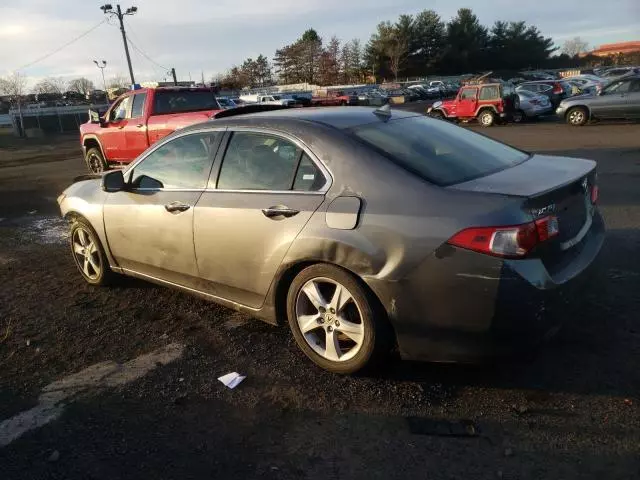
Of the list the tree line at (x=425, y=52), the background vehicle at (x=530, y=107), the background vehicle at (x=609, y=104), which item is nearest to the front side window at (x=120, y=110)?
the background vehicle at (x=609, y=104)

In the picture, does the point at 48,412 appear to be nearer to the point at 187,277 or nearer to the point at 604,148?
the point at 187,277

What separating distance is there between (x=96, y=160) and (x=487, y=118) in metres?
15.5

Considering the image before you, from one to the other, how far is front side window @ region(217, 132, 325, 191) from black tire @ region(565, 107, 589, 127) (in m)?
18.9

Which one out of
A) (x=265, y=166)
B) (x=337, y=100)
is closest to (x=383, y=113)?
(x=265, y=166)

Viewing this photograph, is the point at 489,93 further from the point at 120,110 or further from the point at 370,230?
the point at 370,230

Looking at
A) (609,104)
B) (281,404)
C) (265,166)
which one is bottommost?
(281,404)

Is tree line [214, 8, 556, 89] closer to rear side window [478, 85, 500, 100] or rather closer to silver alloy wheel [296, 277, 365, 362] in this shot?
rear side window [478, 85, 500, 100]

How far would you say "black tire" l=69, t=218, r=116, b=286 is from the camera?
Result: 4922 millimetres

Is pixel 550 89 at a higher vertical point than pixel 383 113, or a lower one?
lower

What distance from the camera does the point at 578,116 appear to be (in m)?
19.7

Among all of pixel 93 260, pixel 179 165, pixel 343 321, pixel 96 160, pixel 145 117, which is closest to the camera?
pixel 343 321

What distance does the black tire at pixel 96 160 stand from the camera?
42.0ft

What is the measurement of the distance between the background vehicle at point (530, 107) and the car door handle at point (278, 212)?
21790mm

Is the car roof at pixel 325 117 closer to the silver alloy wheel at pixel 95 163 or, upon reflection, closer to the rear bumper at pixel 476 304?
the rear bumper at pixel 476 304
